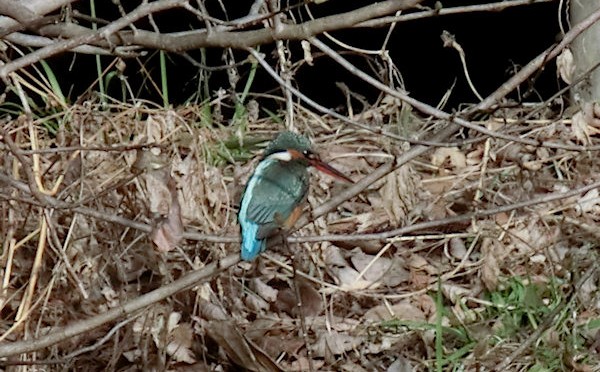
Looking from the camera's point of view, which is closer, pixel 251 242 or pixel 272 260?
pixel 251 242

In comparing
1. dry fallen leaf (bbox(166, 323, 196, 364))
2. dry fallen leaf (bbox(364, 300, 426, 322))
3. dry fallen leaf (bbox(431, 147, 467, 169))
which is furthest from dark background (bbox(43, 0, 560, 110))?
dry fallen leaf (bbox(166, 323, 196, 364))

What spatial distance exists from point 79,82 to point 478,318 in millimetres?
2478

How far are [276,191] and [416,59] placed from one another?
2588 mm

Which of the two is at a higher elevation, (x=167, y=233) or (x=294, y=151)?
(x=167, y=233)

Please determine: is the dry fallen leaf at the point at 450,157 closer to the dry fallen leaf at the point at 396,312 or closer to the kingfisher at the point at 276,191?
the dry fallen leaf at the point at 396,312

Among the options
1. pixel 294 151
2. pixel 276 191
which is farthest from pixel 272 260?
pixel 276 191

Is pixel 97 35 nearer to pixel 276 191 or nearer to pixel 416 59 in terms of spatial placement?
pixel 276 191

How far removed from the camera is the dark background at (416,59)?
5383 millimetres

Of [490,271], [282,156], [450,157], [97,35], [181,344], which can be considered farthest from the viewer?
[450,157]

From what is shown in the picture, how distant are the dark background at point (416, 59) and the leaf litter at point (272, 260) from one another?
981 millimetres

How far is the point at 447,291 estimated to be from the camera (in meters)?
3.94

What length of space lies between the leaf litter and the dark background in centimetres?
98

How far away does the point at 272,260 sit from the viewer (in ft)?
13.3

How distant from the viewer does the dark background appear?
17.7ft
